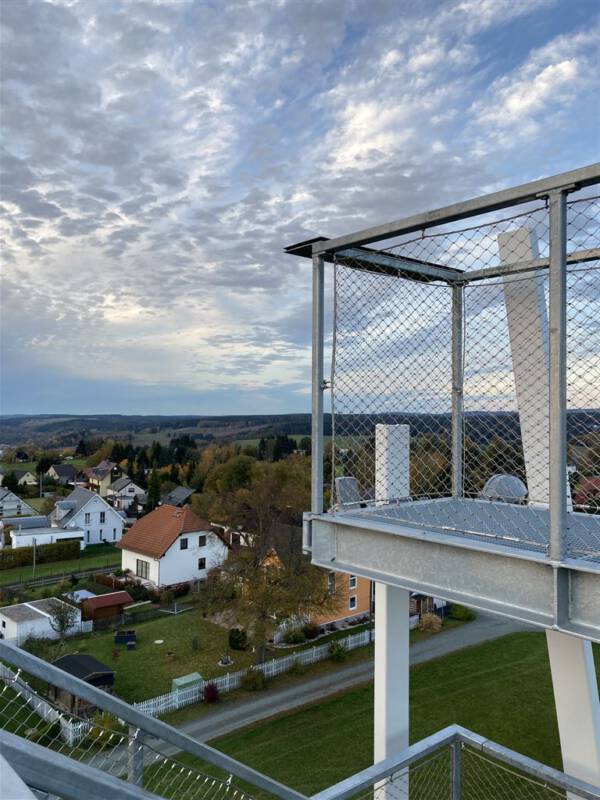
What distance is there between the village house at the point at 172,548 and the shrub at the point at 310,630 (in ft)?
20.5

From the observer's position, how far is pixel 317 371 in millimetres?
3031

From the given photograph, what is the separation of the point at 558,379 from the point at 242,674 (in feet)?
52.1

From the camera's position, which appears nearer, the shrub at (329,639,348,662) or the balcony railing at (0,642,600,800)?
the balcony railing at (0,642,600,800)

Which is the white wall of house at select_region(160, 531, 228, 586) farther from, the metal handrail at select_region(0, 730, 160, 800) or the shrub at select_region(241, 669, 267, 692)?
the metal handrail at select_region(0, 730, 160, 800)

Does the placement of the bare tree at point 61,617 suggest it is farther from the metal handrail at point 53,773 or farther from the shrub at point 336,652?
the metal handrail at point 53,773

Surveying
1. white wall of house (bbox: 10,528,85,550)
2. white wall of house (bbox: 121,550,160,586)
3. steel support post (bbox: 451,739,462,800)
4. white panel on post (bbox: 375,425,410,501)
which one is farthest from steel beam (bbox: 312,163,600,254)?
white wall of house (bbox: 10,528,85,550)

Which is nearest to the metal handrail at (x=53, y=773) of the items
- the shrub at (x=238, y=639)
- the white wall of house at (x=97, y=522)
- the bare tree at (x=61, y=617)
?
the shrub at (x=238, y=639)

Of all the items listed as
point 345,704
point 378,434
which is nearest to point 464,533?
point 378,434

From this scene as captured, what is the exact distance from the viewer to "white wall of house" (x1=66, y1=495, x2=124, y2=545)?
33.1 meters

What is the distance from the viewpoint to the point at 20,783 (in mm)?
762

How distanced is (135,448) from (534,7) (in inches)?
2290

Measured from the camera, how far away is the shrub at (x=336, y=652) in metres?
17.4

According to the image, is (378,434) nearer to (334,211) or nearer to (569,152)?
(569,152)

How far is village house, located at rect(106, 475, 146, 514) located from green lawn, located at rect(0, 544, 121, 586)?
38.7ft
